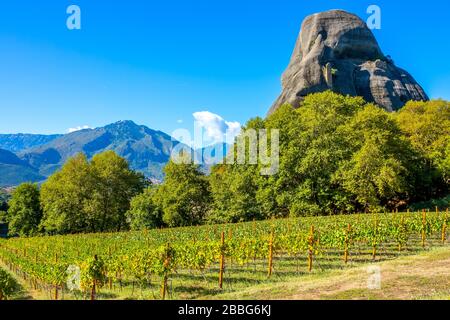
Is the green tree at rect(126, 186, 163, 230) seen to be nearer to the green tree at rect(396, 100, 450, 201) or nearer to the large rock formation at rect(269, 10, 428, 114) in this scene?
the green tree at rect(396, 100, 450, 201)

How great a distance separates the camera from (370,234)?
26.8 metres

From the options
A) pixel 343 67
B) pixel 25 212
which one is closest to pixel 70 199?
pixel 25 212

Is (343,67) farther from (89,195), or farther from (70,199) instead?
(70,199)

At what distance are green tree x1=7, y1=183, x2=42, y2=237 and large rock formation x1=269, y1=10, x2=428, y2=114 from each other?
64.6 m

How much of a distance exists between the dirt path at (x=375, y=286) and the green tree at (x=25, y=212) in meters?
74.6

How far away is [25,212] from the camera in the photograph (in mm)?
80188

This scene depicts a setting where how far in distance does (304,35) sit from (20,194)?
328 ft

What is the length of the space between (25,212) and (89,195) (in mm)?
18582

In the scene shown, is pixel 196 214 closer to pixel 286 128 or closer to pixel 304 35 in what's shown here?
pixel 286 128

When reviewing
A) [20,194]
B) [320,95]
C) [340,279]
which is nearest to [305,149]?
[320,95]

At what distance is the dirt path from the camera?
13766 millimetres

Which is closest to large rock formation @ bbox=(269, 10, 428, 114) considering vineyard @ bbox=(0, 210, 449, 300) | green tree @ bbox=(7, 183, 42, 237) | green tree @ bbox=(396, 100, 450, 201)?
green tree @ bbox=(396, 100, 450, 201)

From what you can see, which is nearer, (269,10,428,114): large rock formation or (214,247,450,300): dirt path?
(214,247,450,300): dirt path

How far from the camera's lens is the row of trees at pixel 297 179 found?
53094 mm
